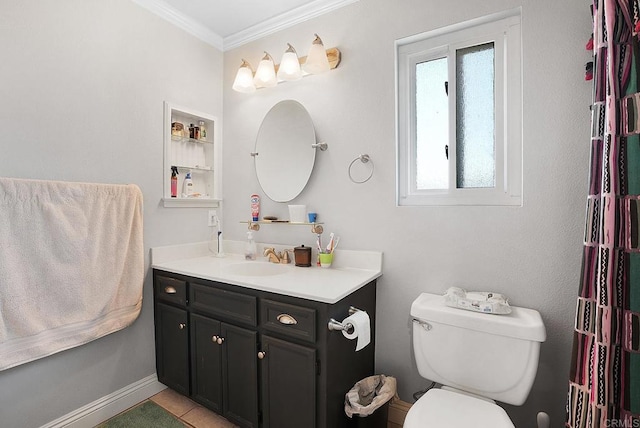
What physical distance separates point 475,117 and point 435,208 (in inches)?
20.6

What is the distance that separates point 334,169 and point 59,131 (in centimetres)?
152

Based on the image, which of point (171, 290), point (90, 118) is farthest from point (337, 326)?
point (90, 118)

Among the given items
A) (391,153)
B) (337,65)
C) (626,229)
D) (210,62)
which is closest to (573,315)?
(626,229)

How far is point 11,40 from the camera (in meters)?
1.43

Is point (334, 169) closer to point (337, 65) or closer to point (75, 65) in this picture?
point (337, 65)

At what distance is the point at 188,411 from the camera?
1.86 meters

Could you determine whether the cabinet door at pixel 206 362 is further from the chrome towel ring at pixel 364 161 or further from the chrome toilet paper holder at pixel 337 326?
the chrome towel ring at pixel 364 161

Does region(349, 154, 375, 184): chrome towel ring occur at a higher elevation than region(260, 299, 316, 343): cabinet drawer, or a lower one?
higher

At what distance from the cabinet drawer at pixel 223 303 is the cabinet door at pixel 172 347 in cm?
Answer: 17

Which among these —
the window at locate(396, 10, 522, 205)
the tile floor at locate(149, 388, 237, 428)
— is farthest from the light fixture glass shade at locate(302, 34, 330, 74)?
the tile floor at locate(149, 388, 237, 428)

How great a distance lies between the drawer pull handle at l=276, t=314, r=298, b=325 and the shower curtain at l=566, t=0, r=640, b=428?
110cm

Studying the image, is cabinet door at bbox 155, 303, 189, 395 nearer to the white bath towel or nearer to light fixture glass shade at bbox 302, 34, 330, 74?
the white bath towel

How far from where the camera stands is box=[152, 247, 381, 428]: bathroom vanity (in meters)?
1.35

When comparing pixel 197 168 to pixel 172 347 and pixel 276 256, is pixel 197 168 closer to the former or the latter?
pixel 276 256
